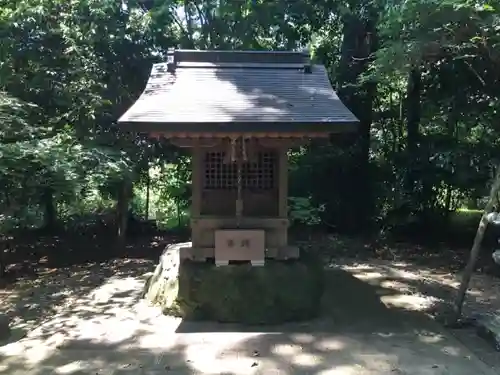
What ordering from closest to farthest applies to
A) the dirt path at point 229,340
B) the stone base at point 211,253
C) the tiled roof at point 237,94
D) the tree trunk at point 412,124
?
the dirt path at point 229,340 → the tiled roof at point 237,94 → the stone base at point 211,253 → the tree trunk at point 412,124

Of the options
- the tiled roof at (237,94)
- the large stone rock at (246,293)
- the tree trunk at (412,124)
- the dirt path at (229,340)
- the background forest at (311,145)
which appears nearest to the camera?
the dirt path at (229,340)

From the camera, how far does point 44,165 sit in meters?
7.09

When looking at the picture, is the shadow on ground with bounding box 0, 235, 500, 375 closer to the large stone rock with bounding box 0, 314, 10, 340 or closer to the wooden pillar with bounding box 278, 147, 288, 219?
the large stone rock with bounding box 0, 314, 10, 340

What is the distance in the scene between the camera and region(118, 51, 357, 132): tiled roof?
4902mm

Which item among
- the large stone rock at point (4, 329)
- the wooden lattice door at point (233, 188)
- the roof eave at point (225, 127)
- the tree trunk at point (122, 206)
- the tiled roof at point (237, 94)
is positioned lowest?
the large stone rock at point (4, 329)

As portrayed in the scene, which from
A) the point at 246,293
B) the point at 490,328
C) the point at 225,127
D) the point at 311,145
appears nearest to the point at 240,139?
the point at 225,127

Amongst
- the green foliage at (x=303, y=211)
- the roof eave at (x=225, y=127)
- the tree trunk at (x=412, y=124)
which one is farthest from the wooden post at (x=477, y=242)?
the green foliage at (x=303, y=211)

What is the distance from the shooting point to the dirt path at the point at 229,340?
13.8 ft

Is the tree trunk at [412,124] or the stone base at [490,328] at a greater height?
the tree trunk at [412,124]

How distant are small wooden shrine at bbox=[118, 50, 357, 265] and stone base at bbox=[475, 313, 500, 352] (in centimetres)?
199

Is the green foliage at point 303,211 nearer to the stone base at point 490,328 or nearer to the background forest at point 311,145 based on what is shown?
the background forest at point 311,145

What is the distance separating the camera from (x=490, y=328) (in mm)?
4969

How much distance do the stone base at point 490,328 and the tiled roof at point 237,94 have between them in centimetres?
233

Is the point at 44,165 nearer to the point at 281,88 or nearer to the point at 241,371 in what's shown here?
the point at 281,88
